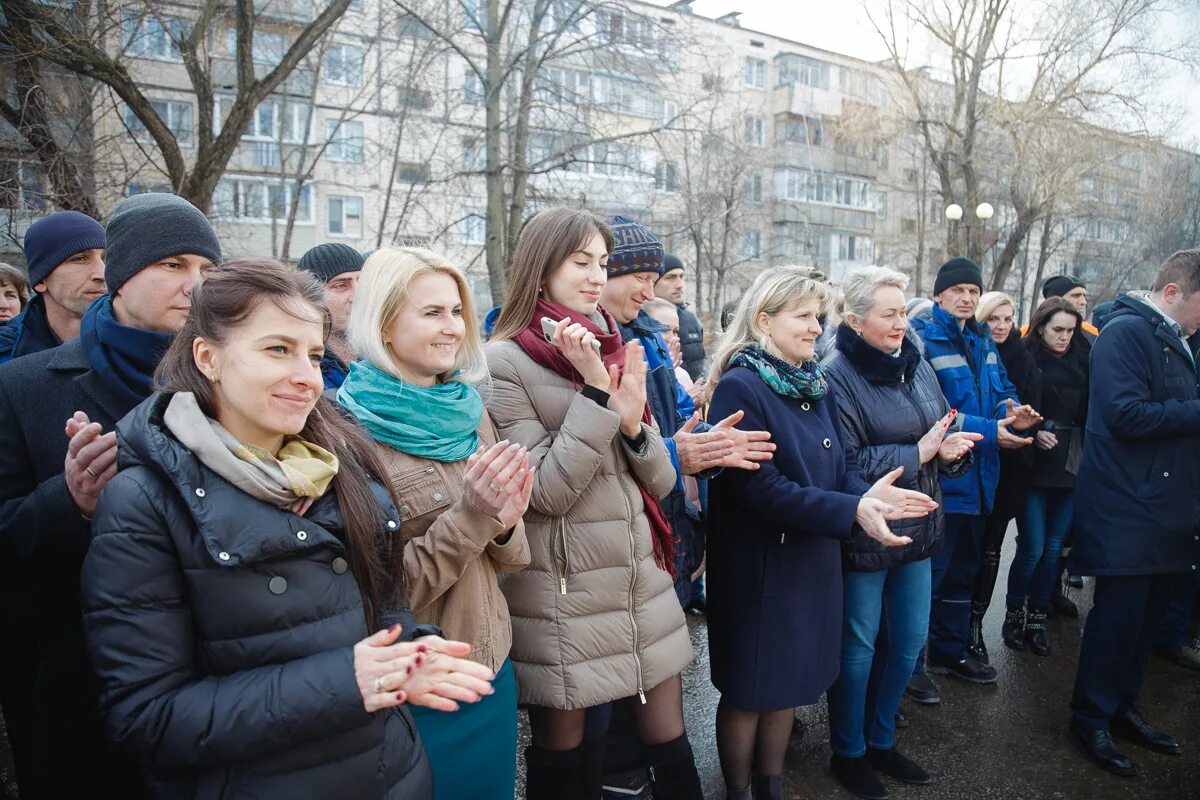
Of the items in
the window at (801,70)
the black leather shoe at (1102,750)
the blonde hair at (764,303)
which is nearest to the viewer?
the blonde hair at (764,303)

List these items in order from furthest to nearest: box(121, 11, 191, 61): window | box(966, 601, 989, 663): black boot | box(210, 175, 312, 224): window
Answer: box(210, 175, 312, 224): window < box(121, 11, 191, 61): window < box(966, 601, 989, 663): black boot

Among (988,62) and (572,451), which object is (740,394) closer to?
(572,451)

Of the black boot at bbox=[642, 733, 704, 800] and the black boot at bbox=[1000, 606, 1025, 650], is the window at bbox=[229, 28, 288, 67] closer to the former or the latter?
the black boot at bbox=[1000, 606, 1025, 650]

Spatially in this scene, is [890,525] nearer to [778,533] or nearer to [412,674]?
[778,533]

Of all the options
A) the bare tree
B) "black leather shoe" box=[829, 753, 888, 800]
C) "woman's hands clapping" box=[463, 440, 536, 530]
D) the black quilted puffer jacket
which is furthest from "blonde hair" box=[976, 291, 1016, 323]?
the bare tree

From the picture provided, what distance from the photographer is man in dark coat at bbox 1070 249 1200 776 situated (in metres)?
3.95

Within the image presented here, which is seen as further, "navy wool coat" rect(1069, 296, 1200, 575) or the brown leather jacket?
"navy wool coat" rect(1069, 296, 1200, 575)

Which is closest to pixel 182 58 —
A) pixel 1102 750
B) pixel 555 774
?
pixel 555 774

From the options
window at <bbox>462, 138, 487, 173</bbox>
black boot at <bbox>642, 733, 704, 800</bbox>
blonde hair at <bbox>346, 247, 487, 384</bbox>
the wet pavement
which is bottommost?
the wet pavement

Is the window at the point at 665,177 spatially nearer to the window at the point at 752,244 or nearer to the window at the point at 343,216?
the window at the point at 752,244

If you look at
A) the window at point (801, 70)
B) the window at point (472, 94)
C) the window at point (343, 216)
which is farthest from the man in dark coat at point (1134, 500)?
the window at point (801, 70)

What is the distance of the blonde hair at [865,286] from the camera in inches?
147

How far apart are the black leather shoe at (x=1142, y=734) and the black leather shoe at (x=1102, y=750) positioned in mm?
177

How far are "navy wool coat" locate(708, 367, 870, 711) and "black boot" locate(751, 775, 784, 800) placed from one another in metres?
0.36
